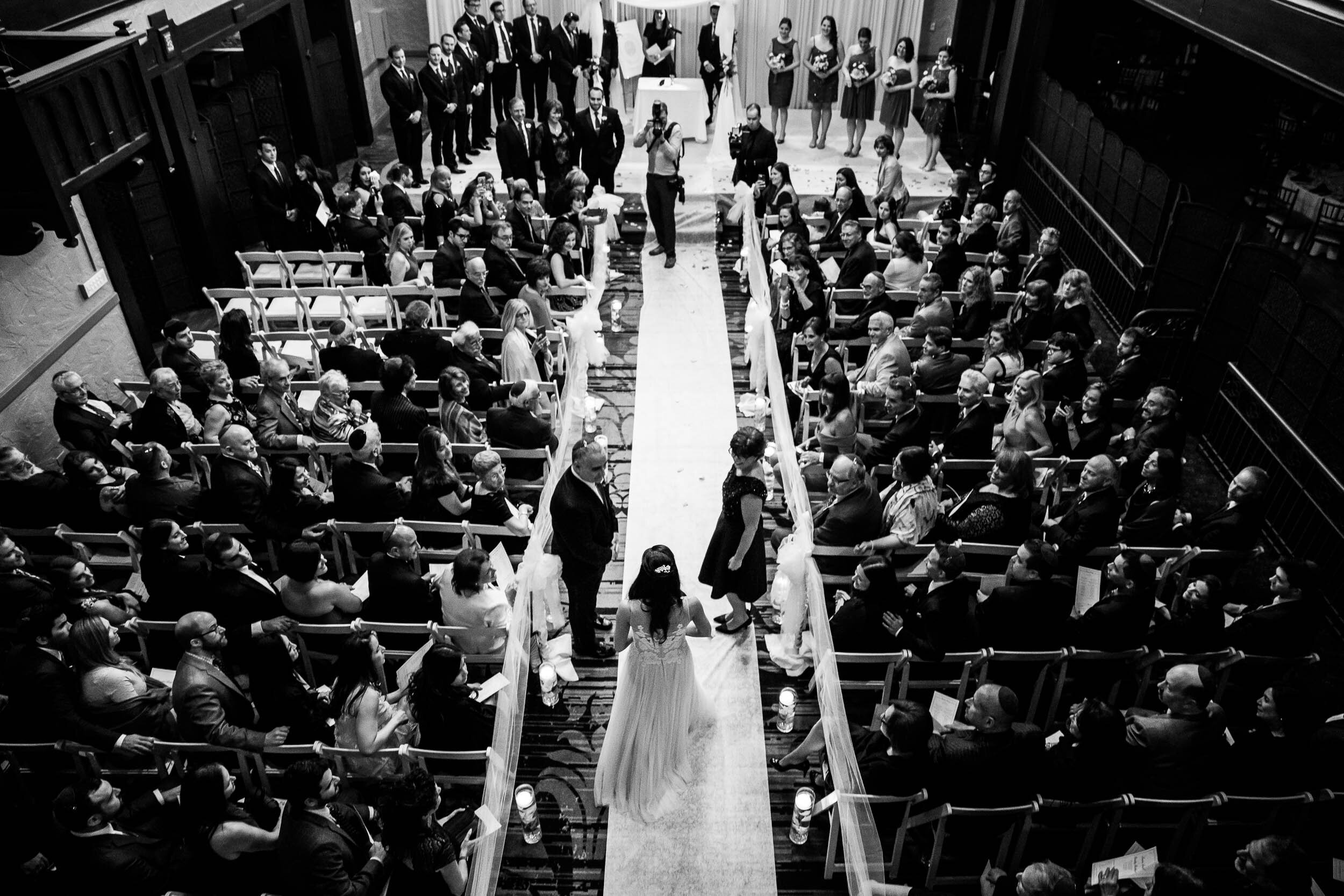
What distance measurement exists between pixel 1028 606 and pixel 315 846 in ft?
12.6

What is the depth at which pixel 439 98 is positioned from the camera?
1237 centimetres

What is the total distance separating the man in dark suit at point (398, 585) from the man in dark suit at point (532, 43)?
34.4 ft

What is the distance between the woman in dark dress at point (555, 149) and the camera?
438 inches

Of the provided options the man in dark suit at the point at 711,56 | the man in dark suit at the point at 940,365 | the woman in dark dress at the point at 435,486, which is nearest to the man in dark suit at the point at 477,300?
the woman in dark dress at the point at 435,486

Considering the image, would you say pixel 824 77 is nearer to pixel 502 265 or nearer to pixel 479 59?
pixel 479 59

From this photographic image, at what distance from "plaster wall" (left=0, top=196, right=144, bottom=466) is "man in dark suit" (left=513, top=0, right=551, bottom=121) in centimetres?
705

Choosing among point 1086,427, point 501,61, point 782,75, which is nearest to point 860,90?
point 782,75

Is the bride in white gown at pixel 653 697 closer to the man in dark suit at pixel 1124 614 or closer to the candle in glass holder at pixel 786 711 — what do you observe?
the candle in glass holder at pixel 786 711

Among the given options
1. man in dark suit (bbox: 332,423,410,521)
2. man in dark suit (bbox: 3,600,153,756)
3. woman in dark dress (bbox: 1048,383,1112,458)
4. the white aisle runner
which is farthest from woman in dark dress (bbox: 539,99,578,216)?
man in dark suit (bbox: 3,600,153,756)

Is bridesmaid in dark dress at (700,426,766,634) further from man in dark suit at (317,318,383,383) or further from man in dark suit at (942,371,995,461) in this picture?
man in dark suit at (317,318,383,383)

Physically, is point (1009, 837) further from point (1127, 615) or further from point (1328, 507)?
point (1328, 507)

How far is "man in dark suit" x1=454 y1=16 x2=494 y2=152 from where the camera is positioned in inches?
503

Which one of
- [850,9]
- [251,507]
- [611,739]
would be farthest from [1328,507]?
[850,9]

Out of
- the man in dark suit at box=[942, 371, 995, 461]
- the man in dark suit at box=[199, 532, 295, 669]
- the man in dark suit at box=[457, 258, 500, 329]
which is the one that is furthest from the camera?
the man in dark suit at box=[457, 258, 500, 329]
